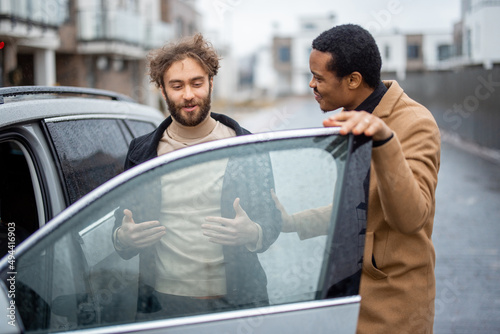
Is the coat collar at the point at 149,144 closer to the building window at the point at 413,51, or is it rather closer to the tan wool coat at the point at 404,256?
the tan wool coat at the point at 404,256

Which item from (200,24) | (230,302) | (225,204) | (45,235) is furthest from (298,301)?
(200,24)

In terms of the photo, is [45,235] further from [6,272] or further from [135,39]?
[135,39]

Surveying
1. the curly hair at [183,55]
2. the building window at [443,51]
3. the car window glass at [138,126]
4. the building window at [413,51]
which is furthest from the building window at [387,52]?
the curly hair at [183,55]

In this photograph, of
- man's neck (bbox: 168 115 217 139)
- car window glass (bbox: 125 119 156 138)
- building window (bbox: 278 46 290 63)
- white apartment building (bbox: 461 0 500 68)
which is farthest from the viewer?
building window (bbox: 278 46 290 63)

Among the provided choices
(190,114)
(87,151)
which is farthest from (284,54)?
(190,114)

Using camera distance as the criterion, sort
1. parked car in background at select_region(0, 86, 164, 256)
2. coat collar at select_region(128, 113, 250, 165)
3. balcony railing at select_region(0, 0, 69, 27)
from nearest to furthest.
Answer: coat collar at select_region(128, 113, 250, 165)
parked car in background at select_region(0, 86, 164, 256)
balcony railing at select_region(0, 0, 69, 27)

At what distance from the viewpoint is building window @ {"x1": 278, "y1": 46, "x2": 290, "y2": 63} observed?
66.7 meters

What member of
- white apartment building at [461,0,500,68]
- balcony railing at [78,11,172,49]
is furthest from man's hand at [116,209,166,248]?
white apartment building at [461,0,500,68]

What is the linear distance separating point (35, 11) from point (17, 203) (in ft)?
51.7

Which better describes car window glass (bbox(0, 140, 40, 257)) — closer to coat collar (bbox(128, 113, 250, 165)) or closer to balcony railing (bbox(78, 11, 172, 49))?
coat collar (bbox(128, 113, 250, 165))

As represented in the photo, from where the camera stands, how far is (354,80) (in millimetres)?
1880

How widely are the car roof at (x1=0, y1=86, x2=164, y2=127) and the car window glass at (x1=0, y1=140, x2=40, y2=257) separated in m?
0.18

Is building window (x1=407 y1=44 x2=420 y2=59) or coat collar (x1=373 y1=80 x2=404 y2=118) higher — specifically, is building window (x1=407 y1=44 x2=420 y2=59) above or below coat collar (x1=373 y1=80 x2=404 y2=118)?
above

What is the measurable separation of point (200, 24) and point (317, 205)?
3928cm
